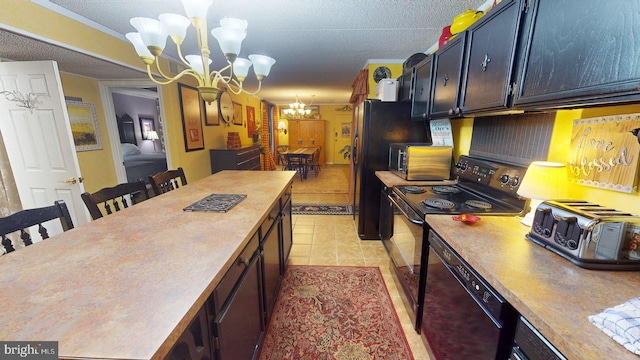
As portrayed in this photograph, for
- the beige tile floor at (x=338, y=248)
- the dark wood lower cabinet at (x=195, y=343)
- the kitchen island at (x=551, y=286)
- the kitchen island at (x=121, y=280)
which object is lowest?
the beige tile floor at (x=338, y=248)

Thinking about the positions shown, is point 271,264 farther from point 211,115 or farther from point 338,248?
point 211,115

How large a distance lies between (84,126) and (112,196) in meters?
2.58

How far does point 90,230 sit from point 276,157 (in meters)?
8.06

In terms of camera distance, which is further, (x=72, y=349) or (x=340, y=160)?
(x=340, y=160)

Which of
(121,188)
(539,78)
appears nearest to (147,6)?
(121,188)

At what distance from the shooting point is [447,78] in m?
1.76

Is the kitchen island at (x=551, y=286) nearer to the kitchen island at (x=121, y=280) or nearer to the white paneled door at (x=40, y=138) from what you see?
the kitchen island at (x=121, y=280)

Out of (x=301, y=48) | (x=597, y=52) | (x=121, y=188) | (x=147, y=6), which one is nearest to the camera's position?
(x=597, y=52)

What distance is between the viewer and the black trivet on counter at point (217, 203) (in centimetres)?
137

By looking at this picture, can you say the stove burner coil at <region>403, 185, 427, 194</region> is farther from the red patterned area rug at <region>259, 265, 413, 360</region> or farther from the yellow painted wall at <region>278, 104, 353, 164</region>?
the yellow painted wall at <region>278, 104, 353, 164</region>

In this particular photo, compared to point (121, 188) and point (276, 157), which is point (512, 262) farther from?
point (276, 157)

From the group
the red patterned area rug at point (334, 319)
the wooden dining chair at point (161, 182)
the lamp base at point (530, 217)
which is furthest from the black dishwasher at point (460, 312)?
the wooden dining chair at point (161, 182)

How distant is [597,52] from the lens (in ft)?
2.57

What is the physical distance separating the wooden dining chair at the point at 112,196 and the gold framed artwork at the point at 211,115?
288 centimetres
